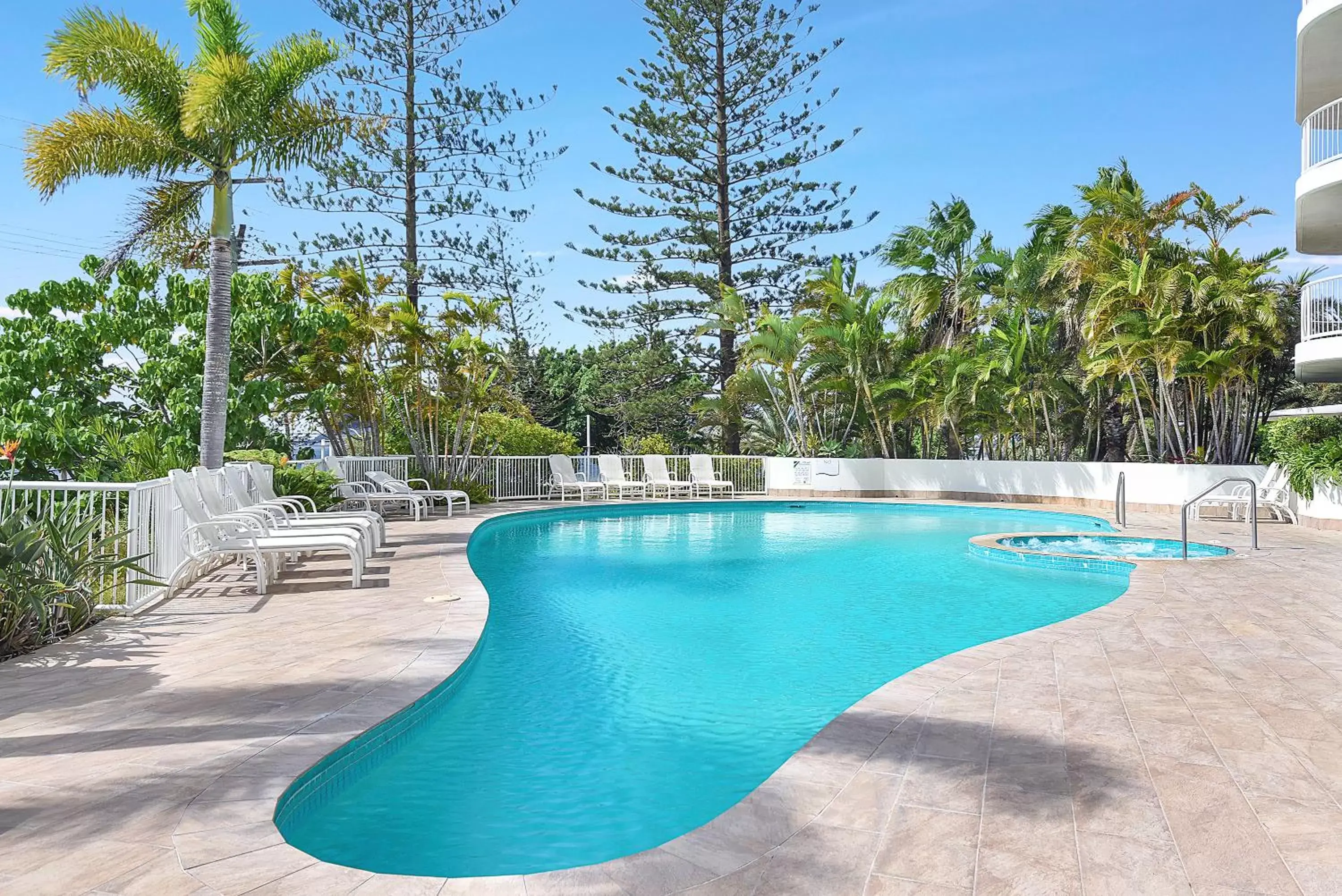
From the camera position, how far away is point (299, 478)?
36.5 ft

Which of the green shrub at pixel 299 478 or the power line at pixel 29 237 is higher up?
the power line at pixel 29 237

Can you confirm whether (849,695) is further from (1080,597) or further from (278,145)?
(278,145)

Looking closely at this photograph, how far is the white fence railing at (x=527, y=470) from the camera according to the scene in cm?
1559

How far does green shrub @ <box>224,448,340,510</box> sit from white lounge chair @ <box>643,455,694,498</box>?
7.10 meters

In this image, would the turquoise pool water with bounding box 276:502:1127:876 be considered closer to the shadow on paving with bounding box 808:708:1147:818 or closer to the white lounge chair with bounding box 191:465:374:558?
the shadow on paving with bounding box 808:708:1147:818

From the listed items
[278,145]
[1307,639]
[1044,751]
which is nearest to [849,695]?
[1044,751]

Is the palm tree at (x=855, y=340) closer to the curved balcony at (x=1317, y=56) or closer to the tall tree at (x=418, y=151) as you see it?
the curved balcony at (x=1317, y=56)

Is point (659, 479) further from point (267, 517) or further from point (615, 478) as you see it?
point (267, 517)

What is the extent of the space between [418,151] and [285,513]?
65.1ft

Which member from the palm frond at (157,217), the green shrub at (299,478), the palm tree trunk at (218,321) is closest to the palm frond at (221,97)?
the palm tree trunk at (218,321)

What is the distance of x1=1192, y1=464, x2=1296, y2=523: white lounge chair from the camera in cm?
1311

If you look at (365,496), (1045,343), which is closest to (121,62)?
(365,496)

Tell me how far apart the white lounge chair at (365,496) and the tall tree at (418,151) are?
1164cm

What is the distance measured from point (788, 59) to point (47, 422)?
2093 centimetres
